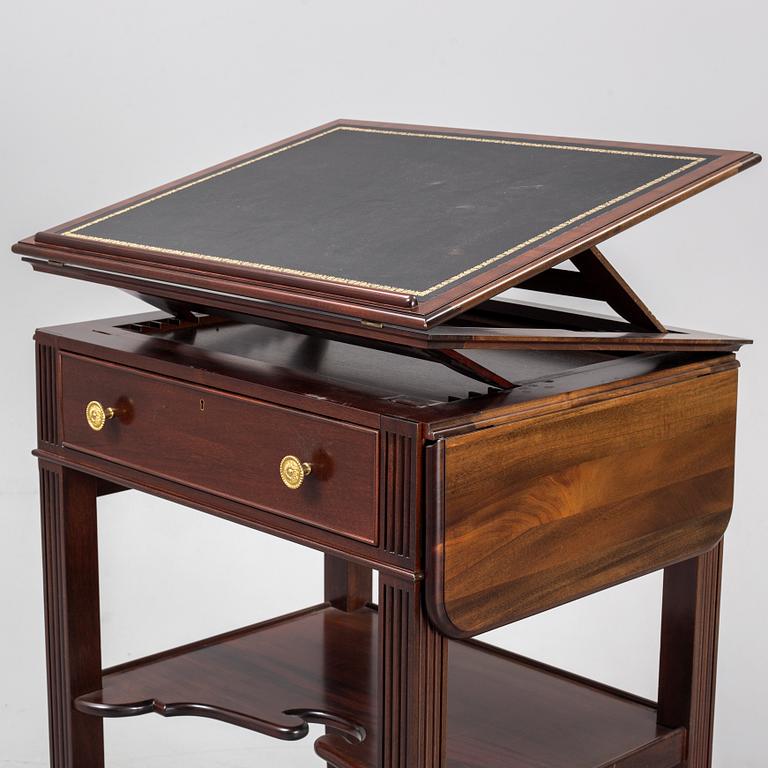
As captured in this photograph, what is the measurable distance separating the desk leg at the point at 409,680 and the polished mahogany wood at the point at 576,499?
3cm

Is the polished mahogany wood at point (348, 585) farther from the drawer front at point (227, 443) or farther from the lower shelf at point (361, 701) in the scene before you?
the drawer front at point (227, 443)

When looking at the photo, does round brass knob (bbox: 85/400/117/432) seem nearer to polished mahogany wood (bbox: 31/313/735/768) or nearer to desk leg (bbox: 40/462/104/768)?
polished mahogany wood (bbox: 31/313/735/768)

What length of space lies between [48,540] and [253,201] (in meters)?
0.66

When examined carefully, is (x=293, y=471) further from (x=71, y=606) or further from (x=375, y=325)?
(x=71, y=606)

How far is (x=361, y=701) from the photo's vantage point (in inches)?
101

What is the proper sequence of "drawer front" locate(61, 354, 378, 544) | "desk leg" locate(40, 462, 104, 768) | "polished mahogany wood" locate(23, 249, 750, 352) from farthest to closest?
"desk leg" locate(40, 462, 104, 768) → "drawer front" locate(61, 354, 378, 544) → "polished mahogany wood" locate(23, 249, 750, 352)

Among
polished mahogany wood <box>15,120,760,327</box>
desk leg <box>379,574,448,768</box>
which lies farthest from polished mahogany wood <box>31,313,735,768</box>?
polished mahogany wood <box>15,120,760,327</box>

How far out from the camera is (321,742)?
2430 mm

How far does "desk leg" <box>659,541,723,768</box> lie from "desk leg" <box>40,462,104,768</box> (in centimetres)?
93

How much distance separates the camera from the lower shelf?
7.88 feet

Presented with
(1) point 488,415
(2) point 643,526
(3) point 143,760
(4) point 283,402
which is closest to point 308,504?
(4) point 283,402

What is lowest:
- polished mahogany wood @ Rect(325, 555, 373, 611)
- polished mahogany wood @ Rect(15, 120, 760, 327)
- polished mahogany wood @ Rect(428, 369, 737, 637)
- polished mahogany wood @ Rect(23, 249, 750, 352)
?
polished mahogany wood @ Rect(325, 555, 373, 611)

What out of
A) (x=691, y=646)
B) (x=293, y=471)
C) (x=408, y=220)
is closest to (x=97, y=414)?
(x=293, y=471)

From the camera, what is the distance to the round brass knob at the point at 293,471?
2111 millimetres
